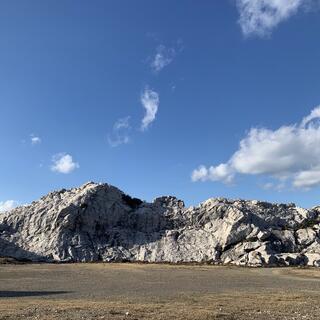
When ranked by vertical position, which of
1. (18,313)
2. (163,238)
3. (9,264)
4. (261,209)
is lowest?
(18,313)

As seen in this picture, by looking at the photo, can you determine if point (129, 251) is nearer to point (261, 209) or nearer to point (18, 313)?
point (261, 209)

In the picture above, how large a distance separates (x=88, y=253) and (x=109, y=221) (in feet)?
37.9

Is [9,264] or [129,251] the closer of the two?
[9,264]

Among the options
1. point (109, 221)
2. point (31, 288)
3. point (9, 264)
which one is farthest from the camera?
point (109, 221)

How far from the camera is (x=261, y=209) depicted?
373ft

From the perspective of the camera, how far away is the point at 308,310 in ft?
84.4

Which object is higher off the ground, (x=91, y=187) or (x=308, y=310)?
(x=91, y=187)

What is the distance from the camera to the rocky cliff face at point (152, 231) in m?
94.7

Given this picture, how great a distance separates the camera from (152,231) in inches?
4154

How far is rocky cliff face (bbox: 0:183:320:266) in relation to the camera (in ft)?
311

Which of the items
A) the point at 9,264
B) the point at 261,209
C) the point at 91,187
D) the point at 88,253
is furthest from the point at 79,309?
the point at 261,209

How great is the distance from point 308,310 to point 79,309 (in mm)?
Answer: 11834

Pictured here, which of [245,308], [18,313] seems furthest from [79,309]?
[245,308]

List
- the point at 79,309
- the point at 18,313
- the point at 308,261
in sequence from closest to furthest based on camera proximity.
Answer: the point at 18,313 → the point at 79,309 → the point at 308,261
